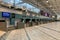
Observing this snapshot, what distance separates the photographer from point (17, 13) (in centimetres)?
1005

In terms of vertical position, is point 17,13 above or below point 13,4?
below

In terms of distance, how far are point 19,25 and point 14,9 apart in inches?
72.8

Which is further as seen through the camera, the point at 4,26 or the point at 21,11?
the point at 21,11

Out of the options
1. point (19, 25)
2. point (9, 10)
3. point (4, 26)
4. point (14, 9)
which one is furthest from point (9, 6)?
point (4, 26)

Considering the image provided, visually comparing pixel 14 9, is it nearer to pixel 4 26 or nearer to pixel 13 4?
pixel 13 4

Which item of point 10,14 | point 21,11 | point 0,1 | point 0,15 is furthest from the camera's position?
point 21,11

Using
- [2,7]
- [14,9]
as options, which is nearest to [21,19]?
[14,9]

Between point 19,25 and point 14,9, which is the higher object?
point 14,9

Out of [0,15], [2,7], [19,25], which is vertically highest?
[2,7]

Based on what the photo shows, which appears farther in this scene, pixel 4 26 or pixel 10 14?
pixel 10 14

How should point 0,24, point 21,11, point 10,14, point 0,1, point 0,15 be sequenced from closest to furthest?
point 0,24, point 0,1, point 0,15, point 10,14, point 21,11

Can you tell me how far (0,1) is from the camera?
→ 7145 millimetres

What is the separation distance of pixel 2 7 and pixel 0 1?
0.54 m

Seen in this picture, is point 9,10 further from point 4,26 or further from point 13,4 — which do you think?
point 4,26
